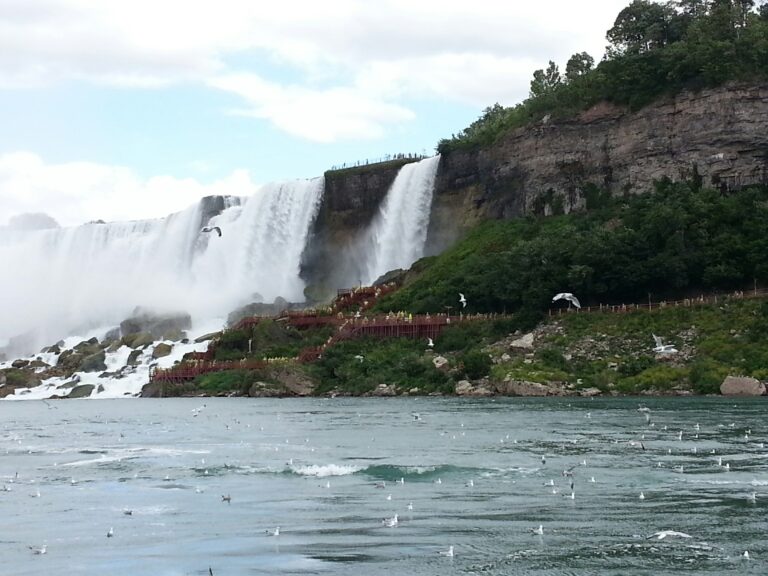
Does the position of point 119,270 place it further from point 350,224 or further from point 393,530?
point 393,530

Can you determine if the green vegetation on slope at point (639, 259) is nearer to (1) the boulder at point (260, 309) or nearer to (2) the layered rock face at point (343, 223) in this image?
(1) the boulder at point (260, 309)

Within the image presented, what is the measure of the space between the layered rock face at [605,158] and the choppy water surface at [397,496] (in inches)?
1894

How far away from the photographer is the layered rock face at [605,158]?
102m

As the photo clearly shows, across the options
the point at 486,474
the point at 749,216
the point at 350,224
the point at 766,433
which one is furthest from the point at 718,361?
the point at 350,224

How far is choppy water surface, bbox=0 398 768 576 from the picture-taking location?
24.8m

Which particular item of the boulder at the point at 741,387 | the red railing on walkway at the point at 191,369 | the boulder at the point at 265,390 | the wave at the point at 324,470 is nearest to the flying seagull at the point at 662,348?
the boulder at the point at 741,387

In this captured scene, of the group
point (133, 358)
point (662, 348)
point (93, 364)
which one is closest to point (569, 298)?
point (662, 348)

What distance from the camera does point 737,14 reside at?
113812 millimetres

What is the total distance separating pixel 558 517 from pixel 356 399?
181 feet

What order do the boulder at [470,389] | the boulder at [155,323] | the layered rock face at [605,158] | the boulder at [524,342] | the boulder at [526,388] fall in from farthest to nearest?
the boulder at [155,323] → the layered rock face at [605,158] → the boulder at [524,342] → the boulder at [470,389] → the boulder at [526,388]

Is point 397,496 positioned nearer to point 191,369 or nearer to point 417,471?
point 417,471

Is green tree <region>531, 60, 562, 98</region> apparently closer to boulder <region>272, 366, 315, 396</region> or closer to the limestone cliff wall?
the limestone cliff wall

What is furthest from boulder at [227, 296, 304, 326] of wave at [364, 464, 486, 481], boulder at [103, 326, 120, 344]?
wave at [364, 464, 486, 481]

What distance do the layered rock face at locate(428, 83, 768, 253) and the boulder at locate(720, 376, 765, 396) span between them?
33.0 metres
